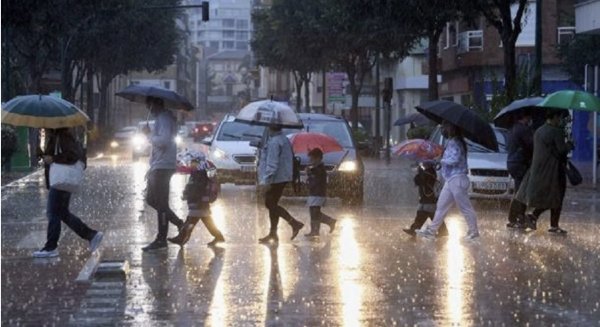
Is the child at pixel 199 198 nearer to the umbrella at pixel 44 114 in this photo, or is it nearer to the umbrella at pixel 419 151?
the umbrella at pixel 44 114

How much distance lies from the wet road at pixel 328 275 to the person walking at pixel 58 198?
21cm

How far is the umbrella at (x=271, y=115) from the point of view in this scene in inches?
679

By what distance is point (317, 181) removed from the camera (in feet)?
59.5

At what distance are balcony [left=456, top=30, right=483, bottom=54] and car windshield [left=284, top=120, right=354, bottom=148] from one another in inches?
1194

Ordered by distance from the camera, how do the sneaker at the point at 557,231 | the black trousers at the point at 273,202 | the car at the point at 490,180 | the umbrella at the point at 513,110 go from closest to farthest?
the black trousers at the point at 273,202 → the sneaker at the point at 557,231 → the umbrella at the point at 513,110 → the car at the point at 490,180

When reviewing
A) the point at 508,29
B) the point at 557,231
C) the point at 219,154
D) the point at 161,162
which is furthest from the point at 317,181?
the point at 508,29

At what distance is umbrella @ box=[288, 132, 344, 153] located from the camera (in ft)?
65.4

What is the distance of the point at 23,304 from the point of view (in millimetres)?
11305

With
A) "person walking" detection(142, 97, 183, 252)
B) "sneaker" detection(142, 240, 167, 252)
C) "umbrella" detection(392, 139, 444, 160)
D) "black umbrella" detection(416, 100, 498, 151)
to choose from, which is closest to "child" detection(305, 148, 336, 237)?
"umbrella" detection(392, 139, 444, 160)

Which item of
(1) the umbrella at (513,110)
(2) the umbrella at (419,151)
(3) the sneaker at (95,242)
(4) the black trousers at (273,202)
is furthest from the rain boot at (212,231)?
(1) the umbrella at (513,110)

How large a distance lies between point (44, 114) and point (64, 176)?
29.2 inches

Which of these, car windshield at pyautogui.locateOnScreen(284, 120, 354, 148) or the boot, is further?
car windshield at pyautogui.locateOnScreen(284, 120, 354, 148)

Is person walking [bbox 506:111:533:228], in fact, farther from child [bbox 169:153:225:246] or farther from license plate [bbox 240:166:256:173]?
license plate [bbox 240:166:256:173]

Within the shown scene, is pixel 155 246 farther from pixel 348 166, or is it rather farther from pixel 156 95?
pixel 348 166
